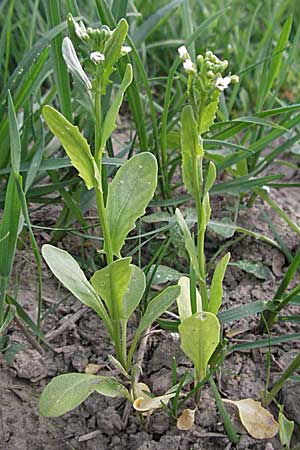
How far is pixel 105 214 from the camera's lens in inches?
41.6

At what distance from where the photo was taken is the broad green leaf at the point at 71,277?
108 cm

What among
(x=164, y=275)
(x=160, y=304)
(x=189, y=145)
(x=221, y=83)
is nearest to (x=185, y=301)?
(x=160, y=304)

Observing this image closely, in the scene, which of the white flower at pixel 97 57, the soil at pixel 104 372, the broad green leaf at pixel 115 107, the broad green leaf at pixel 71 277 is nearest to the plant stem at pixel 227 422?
the soil at pixel 104 372

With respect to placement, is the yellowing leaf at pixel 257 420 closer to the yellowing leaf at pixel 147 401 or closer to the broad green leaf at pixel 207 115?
the yellowing leaf at pixel 147 401

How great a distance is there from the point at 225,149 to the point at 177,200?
0.20 metres

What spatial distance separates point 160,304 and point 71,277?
15 centimetres

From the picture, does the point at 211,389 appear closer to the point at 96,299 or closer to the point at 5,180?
the point at 96,299

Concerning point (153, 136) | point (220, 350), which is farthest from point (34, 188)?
point (220, 350)

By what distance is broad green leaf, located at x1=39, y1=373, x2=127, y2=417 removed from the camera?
39.9 inches

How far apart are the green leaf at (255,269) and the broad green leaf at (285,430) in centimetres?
39

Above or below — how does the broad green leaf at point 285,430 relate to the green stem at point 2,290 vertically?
below

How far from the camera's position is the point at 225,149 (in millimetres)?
1542

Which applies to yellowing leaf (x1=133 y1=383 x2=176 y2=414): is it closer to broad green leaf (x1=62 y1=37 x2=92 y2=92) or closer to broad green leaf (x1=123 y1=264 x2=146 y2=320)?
broad green leaf (x1=123 y1=264 x2=146 y2=320)

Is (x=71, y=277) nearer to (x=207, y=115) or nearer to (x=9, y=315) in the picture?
(x=9, y=315)
